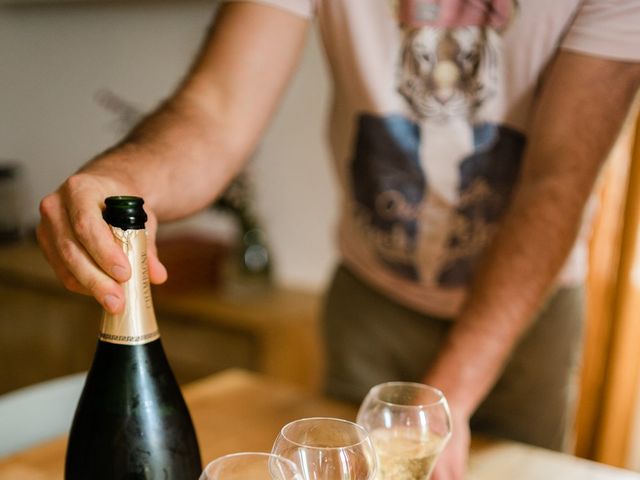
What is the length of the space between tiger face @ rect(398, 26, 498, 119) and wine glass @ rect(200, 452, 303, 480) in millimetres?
735

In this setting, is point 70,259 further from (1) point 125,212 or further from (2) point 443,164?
(2) point 443,164

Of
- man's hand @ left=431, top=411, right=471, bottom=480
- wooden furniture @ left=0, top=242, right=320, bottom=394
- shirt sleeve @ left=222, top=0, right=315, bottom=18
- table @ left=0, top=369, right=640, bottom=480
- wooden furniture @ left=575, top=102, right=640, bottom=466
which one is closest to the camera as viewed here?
man's hand @ left=431, top=411, right=471, bottom=480

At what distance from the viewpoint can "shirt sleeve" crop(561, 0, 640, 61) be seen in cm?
96

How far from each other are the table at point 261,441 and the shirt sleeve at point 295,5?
0.54m

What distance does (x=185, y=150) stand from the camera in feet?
2.96

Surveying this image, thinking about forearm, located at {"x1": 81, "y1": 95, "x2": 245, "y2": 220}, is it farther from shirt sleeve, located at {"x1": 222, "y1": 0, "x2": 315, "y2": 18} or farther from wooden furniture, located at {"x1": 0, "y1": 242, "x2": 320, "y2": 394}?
wooden furniture, located at {"x1": 0, "y1": 242, "x2": 320, "y2": 394}

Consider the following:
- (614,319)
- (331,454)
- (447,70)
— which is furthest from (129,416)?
(614,319)

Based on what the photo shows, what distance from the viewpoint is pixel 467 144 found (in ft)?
3.78

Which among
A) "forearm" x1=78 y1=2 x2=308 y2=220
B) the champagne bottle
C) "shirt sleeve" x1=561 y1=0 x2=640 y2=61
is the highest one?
"shirt sleeve" x1=561 y1=0 x2=640 y2=61

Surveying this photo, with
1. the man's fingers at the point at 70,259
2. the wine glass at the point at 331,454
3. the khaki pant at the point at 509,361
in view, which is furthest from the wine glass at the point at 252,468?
the khaki pant at the point at 509,361

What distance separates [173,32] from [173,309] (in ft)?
3.25

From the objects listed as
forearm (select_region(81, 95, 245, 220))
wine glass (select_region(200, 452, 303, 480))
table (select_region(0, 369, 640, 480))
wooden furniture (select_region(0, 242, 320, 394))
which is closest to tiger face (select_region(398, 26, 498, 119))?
forearm (select_region(81, 95, 245, 220))

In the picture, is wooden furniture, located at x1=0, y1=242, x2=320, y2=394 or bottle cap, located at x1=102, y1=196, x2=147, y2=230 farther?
wooden furniture, located at x1=0, y1=242, x2=320, y2=394

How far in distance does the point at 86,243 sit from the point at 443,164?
2.30ft
